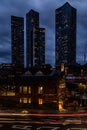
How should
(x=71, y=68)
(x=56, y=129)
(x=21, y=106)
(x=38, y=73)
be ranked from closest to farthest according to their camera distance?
(x=56, y=129), (x=21, y=106), (x=38, y=73), (x=71, y=68)

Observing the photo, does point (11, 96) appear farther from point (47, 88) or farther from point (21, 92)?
point (47, 88)

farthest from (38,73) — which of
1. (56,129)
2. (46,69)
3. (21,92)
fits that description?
(56,129)

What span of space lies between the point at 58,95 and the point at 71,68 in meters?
68.6

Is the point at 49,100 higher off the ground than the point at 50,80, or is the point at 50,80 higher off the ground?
the point at 50,80

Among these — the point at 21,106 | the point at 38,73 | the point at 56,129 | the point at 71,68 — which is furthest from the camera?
the point at 71,68

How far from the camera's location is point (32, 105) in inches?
2798

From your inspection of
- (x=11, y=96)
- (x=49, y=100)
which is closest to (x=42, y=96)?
(x=49, y=100)

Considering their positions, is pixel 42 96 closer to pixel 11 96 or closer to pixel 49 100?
pixel 49 100

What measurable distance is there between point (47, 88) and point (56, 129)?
42.0 metres

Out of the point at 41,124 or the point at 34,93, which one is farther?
the point at 34,93

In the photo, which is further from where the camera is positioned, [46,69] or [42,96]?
[46,69]

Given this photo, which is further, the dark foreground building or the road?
the dark foreground building

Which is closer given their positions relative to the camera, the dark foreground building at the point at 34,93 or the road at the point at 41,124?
the road at the point at 41,124

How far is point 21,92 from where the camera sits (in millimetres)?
72188
